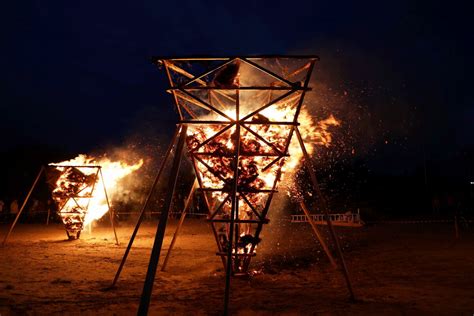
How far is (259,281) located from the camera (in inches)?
316

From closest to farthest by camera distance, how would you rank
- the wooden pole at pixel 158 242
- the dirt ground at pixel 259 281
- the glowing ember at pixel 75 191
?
the wooden pole at pixel 158 242
the dirt ground at pixel 259 281
the glowing ember at pixel 75 191

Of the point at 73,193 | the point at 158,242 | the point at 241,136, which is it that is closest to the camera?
the point at 158,242

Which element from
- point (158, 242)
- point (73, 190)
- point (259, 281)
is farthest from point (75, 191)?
point (158, 242)

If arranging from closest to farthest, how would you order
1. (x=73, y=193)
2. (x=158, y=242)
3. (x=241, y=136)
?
(x=158, y=242)
(x=241, y=136)
(x=73, y=193)

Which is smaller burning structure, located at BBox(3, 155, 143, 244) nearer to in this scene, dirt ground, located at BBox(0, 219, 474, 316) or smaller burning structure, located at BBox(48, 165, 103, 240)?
smaller burning structure, located at BBox(48, 165, 103, 240)

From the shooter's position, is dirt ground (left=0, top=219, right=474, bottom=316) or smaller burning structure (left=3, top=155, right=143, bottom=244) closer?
dirt ground (left=0, top=219, right=474, bottom=316)

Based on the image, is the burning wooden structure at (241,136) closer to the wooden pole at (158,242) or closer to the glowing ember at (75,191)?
the wooden pole at (158,242)

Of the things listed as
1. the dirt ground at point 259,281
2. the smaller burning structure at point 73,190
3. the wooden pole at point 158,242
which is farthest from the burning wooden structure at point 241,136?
the smaller burning structure at point 73,190

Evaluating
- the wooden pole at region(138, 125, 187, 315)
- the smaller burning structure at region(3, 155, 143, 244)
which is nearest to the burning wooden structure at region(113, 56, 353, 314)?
the wooden pole at region(138, 125, 187, 315)

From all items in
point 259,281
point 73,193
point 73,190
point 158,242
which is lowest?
point 259,281

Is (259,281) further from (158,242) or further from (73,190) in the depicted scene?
(73,190)

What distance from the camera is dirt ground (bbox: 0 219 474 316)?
6.09m

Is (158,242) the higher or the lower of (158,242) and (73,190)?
the lower

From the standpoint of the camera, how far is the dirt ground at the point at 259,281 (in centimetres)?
609
